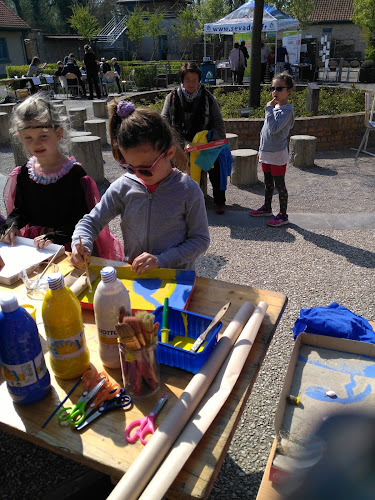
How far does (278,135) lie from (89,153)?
321 cm

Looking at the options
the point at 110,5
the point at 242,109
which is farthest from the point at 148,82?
the point at 110,5

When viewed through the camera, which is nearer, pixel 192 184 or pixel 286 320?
pixel 192 184

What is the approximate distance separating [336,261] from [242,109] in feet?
20.1

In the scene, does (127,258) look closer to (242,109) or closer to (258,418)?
(258,418)

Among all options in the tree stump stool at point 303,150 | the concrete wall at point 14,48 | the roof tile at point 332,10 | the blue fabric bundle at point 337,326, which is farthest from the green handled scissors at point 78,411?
the roof tile at point 332,10

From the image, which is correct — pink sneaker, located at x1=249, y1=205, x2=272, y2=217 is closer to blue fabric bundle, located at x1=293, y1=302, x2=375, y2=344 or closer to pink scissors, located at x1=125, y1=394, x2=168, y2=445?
blue fabric bundle, located at x1=293, y1=302, x2=375, y2=344

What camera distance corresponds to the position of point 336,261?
161 inches

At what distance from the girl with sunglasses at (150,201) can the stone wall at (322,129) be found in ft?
19.5

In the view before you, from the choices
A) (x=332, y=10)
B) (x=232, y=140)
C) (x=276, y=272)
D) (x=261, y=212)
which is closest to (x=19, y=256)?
(x=276, y=272)

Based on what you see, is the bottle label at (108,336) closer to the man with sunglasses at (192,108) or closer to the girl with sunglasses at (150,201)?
the girl with sunglasses at (150,201)

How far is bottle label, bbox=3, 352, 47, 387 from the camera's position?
116cm

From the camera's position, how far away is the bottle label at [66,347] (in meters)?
1.25

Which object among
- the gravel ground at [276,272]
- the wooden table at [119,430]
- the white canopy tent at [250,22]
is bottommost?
the gravel ground at [276,272]

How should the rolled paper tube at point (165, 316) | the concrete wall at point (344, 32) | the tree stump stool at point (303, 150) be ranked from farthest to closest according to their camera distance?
the concrete wall at point (344, 32) → the tree stump stool at point (303, 150) → the rolled paper tube at point (165, 316)
